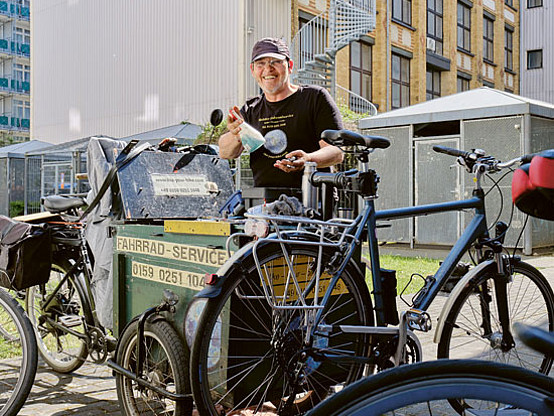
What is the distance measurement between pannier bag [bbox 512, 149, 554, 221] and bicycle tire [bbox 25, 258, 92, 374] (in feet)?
10.2

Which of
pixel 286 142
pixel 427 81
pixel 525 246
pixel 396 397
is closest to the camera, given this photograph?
pixel 396 397

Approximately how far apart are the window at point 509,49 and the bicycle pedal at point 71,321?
33.8 metres

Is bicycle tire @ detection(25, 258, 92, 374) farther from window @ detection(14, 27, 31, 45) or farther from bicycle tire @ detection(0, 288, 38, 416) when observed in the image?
window @ detection(14, 27, 31, 45)

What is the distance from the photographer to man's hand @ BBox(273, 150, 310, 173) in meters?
3.35

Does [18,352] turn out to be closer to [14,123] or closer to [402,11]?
[402,11]

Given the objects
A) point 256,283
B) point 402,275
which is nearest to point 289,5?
point 402,275

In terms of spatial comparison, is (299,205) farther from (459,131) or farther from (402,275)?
(459,131)

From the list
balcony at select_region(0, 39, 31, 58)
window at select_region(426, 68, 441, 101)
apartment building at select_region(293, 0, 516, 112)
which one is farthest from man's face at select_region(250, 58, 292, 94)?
balcony at select_region(0, 39, 31, 58)

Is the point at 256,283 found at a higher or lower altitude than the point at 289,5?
lower

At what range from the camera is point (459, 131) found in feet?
44.4

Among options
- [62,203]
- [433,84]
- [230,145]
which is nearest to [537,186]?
[230,145]

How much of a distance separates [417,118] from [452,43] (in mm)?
16744

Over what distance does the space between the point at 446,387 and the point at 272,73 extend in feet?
9.24

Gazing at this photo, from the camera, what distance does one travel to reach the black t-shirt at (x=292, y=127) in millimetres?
3703
